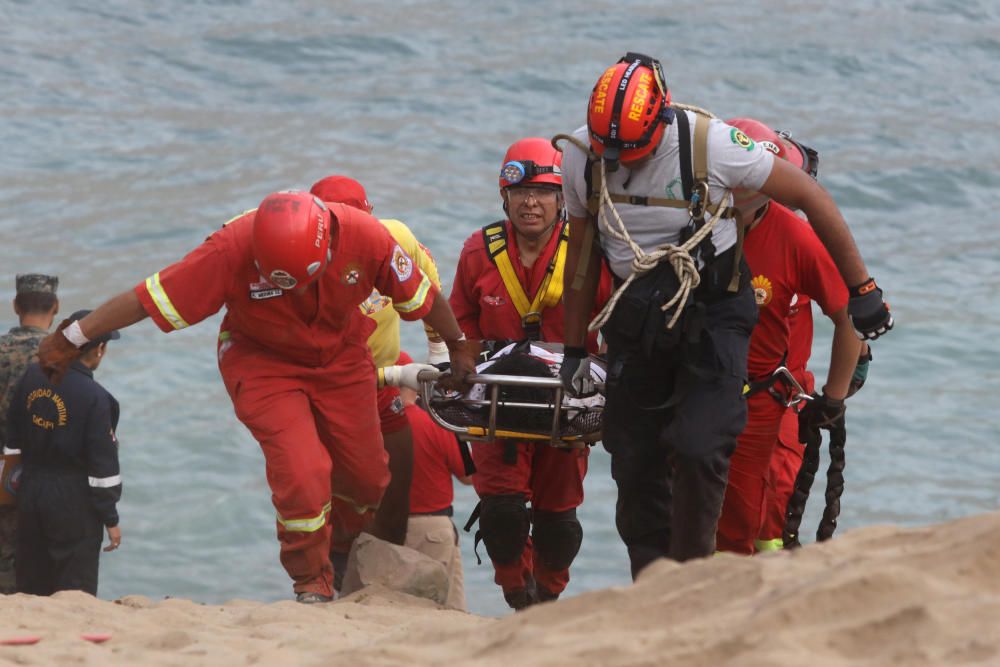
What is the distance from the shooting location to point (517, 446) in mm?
7266

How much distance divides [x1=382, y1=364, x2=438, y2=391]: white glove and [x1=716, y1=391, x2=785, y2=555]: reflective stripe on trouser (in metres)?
1.38

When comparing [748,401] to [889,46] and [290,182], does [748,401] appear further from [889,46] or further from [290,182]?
[889,46]

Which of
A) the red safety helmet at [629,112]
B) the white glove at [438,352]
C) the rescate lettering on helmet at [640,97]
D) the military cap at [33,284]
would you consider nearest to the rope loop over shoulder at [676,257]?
the red safety helmet at [629,112]

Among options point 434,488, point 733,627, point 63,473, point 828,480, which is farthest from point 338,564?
point 733,627

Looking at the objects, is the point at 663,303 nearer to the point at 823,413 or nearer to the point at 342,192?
the point at 823,413

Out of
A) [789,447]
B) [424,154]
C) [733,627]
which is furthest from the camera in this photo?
[424,154]

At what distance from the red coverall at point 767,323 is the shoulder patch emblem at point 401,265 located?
139cm

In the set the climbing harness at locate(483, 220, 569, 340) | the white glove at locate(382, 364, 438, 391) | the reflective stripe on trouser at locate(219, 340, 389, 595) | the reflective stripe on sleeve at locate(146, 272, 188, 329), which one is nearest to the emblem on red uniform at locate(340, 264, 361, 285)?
the reflective stripe on trouser at locate(219, 340, 389, 595)

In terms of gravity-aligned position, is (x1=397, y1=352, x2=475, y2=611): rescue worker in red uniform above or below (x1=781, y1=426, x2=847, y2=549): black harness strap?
below

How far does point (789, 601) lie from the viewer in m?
4.07

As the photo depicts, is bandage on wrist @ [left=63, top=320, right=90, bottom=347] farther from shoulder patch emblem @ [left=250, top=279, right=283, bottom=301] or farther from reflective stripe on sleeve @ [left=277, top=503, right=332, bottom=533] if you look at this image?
reflective stripe on sleeve @ [left=277, top=503, right=332, bottom=533]

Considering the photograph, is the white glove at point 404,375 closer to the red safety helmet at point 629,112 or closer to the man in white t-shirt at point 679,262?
the man in white t-shirt at point 679,262

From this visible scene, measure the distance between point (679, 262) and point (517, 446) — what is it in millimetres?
1752

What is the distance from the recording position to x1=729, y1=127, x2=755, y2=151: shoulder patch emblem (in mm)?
5782
